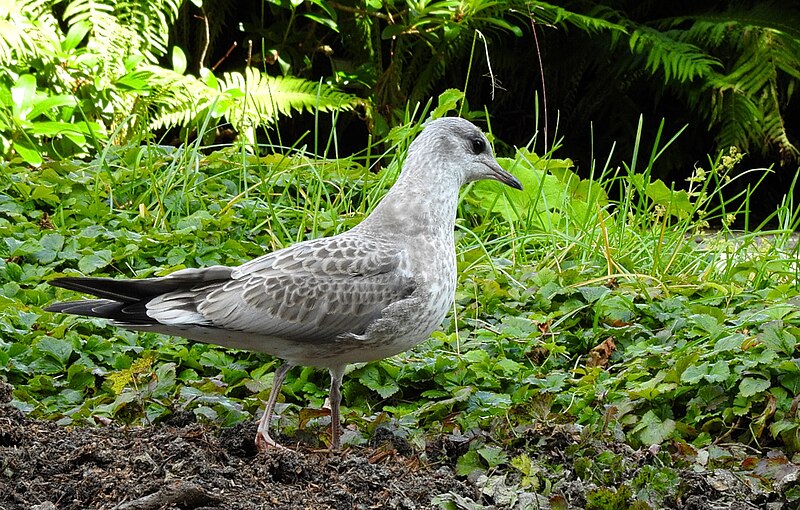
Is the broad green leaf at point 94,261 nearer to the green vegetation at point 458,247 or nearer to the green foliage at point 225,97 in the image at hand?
the green vegetation at point 458,247

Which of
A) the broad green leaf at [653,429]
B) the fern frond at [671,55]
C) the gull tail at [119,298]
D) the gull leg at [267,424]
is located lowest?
the broad green leaf at [653,429]

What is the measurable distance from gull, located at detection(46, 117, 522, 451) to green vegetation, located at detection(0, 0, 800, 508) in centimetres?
33

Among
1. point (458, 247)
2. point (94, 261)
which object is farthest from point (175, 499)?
point (458, 247)

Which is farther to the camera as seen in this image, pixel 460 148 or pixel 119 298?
pixel 460 148

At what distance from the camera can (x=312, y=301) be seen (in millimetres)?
3773

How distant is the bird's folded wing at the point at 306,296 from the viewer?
3.73 metres

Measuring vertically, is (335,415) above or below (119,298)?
below

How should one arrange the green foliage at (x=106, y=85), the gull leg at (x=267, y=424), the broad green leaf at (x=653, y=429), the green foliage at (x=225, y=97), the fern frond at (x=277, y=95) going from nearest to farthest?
1. the gull leg at (x=267, y=424)
2. the broad green leaf at (x=653, y=429)
3. the green foliage at (x=106, y=85)
4. the green foliage at (x=225, y=97)
5. the fern frond at (x=277, y=95)

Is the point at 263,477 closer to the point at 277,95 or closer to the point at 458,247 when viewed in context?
the point at 458,247

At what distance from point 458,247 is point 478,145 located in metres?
1.66

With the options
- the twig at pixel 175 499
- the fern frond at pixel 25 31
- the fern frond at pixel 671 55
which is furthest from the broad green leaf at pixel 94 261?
the fern frond at pixel 671 55

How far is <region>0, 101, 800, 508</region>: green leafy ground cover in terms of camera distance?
398 centimetres

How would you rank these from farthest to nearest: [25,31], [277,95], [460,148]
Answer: [277,95], [25,31], [460,148]

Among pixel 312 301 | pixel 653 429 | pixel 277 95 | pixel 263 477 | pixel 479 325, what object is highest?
pixel 312 301
